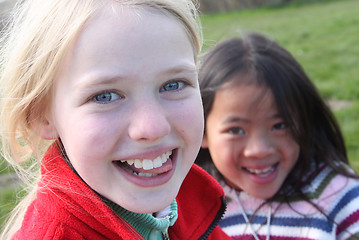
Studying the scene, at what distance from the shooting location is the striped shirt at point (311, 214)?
219 cm

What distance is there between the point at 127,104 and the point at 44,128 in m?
0.37

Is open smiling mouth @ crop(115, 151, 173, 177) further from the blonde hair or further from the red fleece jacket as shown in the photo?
the blonde hair

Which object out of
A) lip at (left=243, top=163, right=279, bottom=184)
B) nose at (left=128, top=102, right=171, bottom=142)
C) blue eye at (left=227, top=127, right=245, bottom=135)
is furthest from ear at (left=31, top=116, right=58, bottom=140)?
lip at (left=243, top=163, right=279, bottom=184)

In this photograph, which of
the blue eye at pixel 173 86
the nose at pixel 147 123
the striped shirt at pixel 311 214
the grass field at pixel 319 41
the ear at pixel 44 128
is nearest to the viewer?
the nose at pixel 147 123

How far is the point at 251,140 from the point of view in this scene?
2270mm

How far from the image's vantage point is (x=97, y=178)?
1.28 meters

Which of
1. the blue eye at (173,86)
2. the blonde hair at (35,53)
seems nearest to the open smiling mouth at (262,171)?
the blonde hair at (35,53)

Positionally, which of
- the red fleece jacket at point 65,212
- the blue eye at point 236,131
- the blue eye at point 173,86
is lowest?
the red fleece jacket at point 65,212

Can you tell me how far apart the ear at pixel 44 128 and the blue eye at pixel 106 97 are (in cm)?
26

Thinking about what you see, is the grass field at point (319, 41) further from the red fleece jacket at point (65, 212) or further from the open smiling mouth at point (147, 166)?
the open smiling mouth at point (147, 166)

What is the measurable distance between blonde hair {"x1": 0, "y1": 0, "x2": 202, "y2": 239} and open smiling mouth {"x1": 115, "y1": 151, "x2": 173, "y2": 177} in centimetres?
32

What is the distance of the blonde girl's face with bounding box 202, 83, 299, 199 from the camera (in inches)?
88.9

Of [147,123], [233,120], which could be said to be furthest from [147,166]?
[233,120]

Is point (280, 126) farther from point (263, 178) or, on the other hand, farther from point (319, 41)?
point (319, 41)
